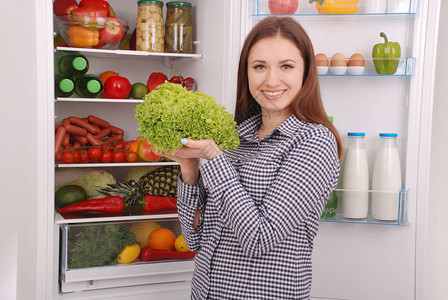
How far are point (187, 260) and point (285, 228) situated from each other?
Result: 1329 mm

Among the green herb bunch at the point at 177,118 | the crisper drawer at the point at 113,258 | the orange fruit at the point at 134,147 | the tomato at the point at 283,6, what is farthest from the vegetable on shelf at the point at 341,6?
the crisper drawer at the point at 113,258

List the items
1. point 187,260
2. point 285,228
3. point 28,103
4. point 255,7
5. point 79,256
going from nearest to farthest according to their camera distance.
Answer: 1. point 285,228
2. point 28,103
3. point 255,7
4. point 79,256
5. point 187,260

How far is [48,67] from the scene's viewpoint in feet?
6.90

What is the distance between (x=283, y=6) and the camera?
6.53 ft

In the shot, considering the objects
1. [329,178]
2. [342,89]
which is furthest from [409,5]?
[329,178]

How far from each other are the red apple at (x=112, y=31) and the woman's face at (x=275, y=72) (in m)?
1.18

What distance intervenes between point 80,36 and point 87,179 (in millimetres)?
724

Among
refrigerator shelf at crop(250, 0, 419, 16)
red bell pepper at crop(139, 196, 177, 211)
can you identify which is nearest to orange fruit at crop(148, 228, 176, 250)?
red bell pepper at crop(139, 196, 177, 211)

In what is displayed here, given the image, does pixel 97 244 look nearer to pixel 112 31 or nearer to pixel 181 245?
pixel 181 245

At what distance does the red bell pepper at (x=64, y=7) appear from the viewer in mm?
2311

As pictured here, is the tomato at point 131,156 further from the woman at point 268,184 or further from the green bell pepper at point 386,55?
the green bell pepper at point 386,55

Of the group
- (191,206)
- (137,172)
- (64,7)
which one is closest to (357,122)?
(191,206)

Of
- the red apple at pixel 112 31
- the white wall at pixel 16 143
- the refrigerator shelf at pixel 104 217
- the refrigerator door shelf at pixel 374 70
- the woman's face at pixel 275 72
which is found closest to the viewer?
the woman's face at pixel 275 72

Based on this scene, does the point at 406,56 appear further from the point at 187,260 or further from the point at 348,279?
the point at 187,260
